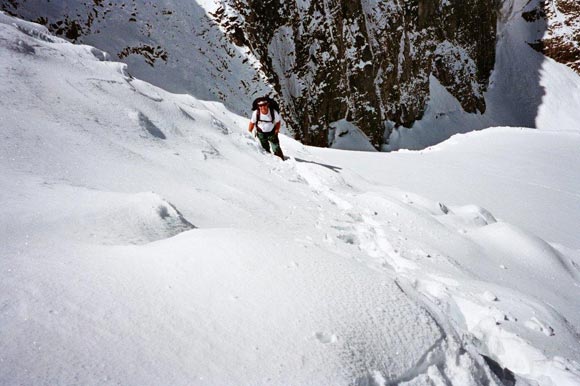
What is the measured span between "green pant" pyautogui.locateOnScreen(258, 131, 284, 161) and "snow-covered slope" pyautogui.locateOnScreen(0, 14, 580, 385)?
1856 mm

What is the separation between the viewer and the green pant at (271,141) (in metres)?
7.06

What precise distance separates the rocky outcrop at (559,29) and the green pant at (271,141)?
3492 cm

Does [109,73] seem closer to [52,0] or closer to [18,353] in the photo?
[18,353]

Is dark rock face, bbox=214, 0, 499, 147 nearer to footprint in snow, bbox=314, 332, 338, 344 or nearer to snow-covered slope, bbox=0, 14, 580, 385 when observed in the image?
snow-covered slope, bbox=0, 14, 580, 385

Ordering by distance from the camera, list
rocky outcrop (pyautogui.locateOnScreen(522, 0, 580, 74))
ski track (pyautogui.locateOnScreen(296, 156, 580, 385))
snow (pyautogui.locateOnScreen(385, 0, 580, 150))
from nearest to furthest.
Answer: ski track (pyautogui.locateOnScreen(296, 156, 580, 385))
snow (pyautogui.locateOnScreen(385, 0, 580, 150))
rocky outcrop (pyautogui.locateOnScreen(522, 0, 580, 74))

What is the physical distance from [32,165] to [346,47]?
20.2 metres

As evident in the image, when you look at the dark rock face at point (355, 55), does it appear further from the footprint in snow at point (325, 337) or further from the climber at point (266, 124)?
the footprint in snow at point (325, 337)

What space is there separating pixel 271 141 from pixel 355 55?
1625 centimetres

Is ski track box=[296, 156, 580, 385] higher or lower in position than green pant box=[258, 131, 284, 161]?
lower

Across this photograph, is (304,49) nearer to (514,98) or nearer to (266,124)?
(266,124)

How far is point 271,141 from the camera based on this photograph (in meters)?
7.11

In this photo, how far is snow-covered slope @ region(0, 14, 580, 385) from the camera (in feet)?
4.84

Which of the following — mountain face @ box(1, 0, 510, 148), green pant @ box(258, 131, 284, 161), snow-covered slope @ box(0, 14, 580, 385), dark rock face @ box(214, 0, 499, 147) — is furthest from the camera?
dark rock face @ box(214, 0, 499, 147)

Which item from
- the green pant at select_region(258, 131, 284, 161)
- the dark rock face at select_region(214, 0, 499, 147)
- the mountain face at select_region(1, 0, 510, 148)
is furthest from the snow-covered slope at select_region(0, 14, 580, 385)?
the dark rock face at select_region(214, 0, 499, 147)
